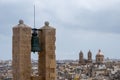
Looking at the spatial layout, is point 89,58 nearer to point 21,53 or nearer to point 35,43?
point 35,43

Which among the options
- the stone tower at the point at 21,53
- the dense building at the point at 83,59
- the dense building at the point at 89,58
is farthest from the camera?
the dense building at the point at 83,59

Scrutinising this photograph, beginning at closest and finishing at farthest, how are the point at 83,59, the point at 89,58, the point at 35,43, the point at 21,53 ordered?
the point at 21,53 → the point at 35,43 → the point at 89,58 → the point at 83,59

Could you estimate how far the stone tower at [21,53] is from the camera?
13.3 metres

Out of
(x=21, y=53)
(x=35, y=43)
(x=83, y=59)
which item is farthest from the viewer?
(x=83, y=59)

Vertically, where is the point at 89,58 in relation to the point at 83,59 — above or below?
above

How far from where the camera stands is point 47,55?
1377cm

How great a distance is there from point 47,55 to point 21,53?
78 centimetres

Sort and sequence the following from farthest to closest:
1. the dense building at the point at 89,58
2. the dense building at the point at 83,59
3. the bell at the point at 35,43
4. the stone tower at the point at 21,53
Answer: the dense building at the point at 83,59 → the dense building at the point at 89,58 → the bell at the point at 35,43 → the stone tower at the point at 21,53

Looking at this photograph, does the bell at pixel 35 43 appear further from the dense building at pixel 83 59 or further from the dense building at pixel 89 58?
the dense building at pixel 83 59

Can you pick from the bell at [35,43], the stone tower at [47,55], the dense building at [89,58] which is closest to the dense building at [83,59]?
the dense building at [89,58]

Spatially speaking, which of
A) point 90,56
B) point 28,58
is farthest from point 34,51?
point 90,56

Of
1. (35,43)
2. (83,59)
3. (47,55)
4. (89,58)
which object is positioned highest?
(89,58)

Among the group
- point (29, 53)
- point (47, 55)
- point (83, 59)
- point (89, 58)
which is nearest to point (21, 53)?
point (29, 53)

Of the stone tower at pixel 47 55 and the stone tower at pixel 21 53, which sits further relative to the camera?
the stone tower at pixel 47 55
